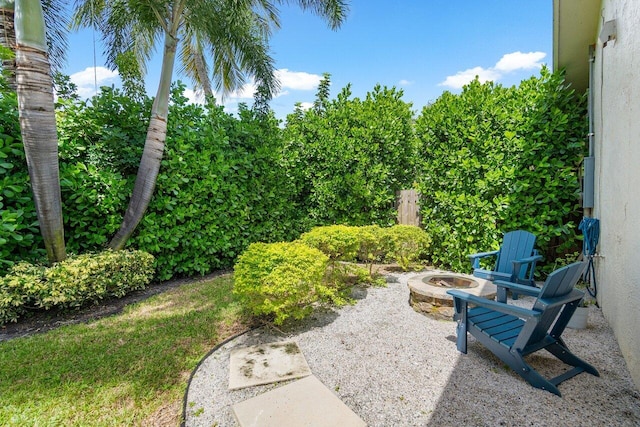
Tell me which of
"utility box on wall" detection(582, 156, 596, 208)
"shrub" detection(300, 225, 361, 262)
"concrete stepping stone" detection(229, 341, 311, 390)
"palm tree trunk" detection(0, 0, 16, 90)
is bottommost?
"concrete stepping stone" detection(229, 341, 311, 390)

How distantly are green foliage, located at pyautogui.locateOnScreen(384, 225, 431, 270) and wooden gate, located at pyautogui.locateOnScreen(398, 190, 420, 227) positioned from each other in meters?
1.08

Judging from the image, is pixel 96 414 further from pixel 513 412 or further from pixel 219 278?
pixel 219 278

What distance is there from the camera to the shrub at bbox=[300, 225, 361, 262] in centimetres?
428

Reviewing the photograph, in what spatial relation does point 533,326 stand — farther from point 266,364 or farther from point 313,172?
Result: point 313,172

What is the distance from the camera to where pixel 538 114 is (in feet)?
15.7

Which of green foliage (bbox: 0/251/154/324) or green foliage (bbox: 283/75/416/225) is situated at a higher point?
green foliage (bbox: 283/75/416/225)

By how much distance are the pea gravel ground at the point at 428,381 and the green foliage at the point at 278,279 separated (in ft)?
1.08

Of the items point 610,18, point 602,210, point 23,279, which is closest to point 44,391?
point 23,279

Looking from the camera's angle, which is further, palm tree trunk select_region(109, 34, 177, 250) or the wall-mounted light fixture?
palm tree trunk select_region(109, 34, 177, 250)

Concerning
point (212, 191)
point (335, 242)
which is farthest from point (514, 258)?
point (212, 191)

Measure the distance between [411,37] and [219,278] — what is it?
27.4 ft

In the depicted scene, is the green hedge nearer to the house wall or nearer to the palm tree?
the palm tree

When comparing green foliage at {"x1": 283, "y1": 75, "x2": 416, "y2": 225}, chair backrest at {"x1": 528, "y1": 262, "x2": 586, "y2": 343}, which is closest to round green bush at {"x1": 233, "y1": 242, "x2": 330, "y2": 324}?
chair backrest at {"x1": 528, "y1": 262, "x2": 586, "y2": 343}

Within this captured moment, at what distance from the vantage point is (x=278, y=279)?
10.2 ft
